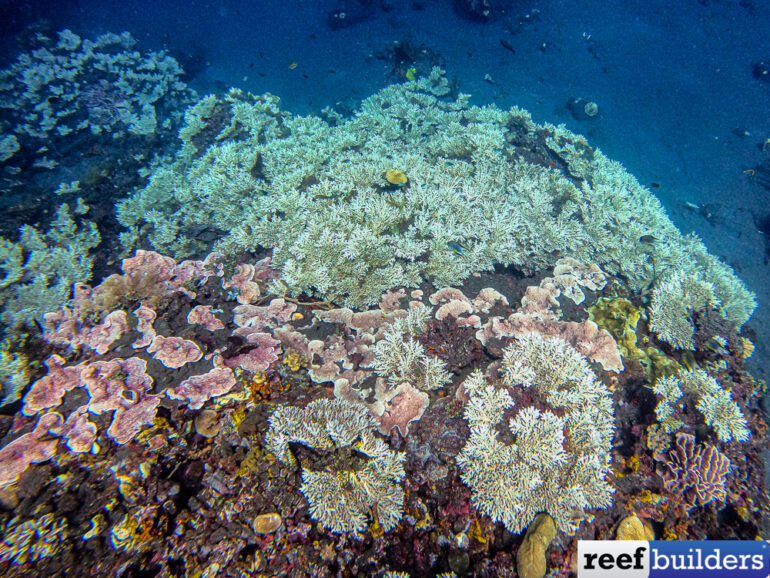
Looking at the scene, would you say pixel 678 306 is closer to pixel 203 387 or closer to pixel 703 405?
pixel 703 405

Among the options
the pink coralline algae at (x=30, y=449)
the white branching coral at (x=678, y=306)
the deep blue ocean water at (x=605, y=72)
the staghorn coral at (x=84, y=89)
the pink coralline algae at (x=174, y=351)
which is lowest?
the pink coralline algae at (x=30, y=449)

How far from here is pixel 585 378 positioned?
12.7 feet

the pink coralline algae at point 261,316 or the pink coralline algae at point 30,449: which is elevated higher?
the pink coralline algae at point 261,316

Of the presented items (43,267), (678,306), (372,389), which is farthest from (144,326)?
(678,306)

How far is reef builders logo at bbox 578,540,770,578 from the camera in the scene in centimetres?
336

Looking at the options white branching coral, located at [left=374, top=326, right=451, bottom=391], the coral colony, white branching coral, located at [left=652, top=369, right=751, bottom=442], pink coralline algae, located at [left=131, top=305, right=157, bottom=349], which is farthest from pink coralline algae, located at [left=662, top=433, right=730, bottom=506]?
pink coralline algae, located at [left=131, top=305, right=157, bottom=349]

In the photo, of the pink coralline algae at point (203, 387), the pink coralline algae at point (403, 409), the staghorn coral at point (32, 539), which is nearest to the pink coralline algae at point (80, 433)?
the staghorn coral at point (32, 539)

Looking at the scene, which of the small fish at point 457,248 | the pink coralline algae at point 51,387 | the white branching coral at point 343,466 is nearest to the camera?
the white branching coral at point 343,466

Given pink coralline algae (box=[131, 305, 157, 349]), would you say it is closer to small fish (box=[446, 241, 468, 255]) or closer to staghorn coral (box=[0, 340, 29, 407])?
staghorn coral (box=[0, 340, 29, 407])

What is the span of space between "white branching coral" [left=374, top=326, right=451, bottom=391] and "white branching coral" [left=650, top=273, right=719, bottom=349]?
3.82 meters

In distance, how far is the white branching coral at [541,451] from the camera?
131 inches

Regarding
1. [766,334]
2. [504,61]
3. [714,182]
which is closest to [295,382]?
[766,334]

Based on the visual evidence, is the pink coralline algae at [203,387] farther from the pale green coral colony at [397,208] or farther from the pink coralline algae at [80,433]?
the pale green coral colony at [397,208]

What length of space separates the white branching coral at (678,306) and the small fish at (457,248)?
3132mm
